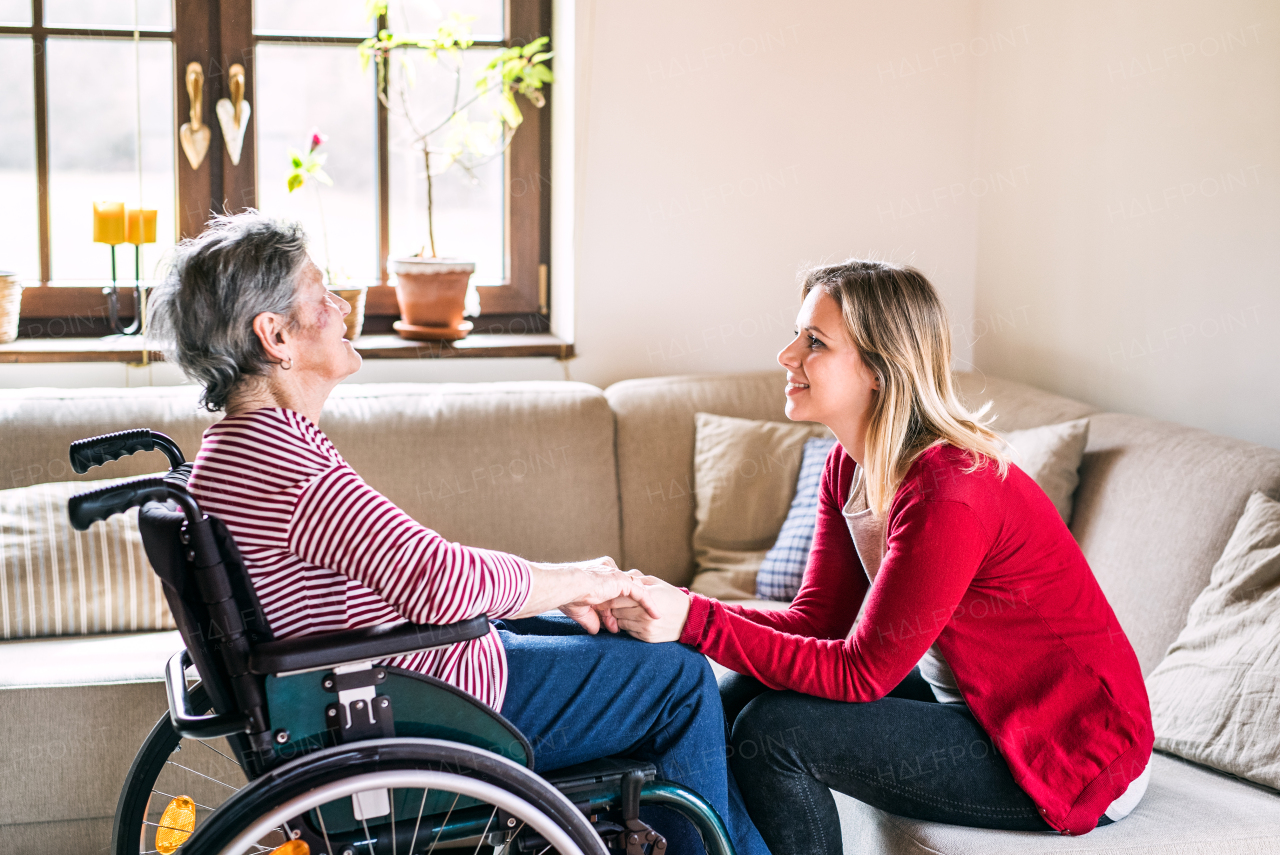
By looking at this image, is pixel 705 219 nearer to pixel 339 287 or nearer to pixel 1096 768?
pixel 339 287

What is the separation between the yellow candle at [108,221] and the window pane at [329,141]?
388 millimetres

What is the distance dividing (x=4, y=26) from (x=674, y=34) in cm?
172

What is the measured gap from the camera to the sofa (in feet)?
4.88

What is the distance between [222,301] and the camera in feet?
3.98

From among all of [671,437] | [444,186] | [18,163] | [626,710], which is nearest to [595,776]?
[626,710]

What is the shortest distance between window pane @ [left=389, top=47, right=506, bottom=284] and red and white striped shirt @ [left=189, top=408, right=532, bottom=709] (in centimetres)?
177

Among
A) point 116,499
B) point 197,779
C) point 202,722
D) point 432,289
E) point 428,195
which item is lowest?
point 197,779

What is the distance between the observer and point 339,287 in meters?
A: 2.76

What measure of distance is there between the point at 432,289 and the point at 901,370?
1640 millimetres

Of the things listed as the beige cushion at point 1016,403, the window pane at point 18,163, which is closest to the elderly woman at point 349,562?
the beige cushion at point 1016,403

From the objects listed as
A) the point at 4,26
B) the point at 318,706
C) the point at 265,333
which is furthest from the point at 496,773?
the point at 4,26

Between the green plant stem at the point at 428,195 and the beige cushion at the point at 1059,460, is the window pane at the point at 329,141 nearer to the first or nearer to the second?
the green plant stem at the point at 428,195

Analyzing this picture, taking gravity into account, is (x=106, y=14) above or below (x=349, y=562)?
above

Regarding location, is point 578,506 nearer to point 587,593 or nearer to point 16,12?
Answer: point 587,593
